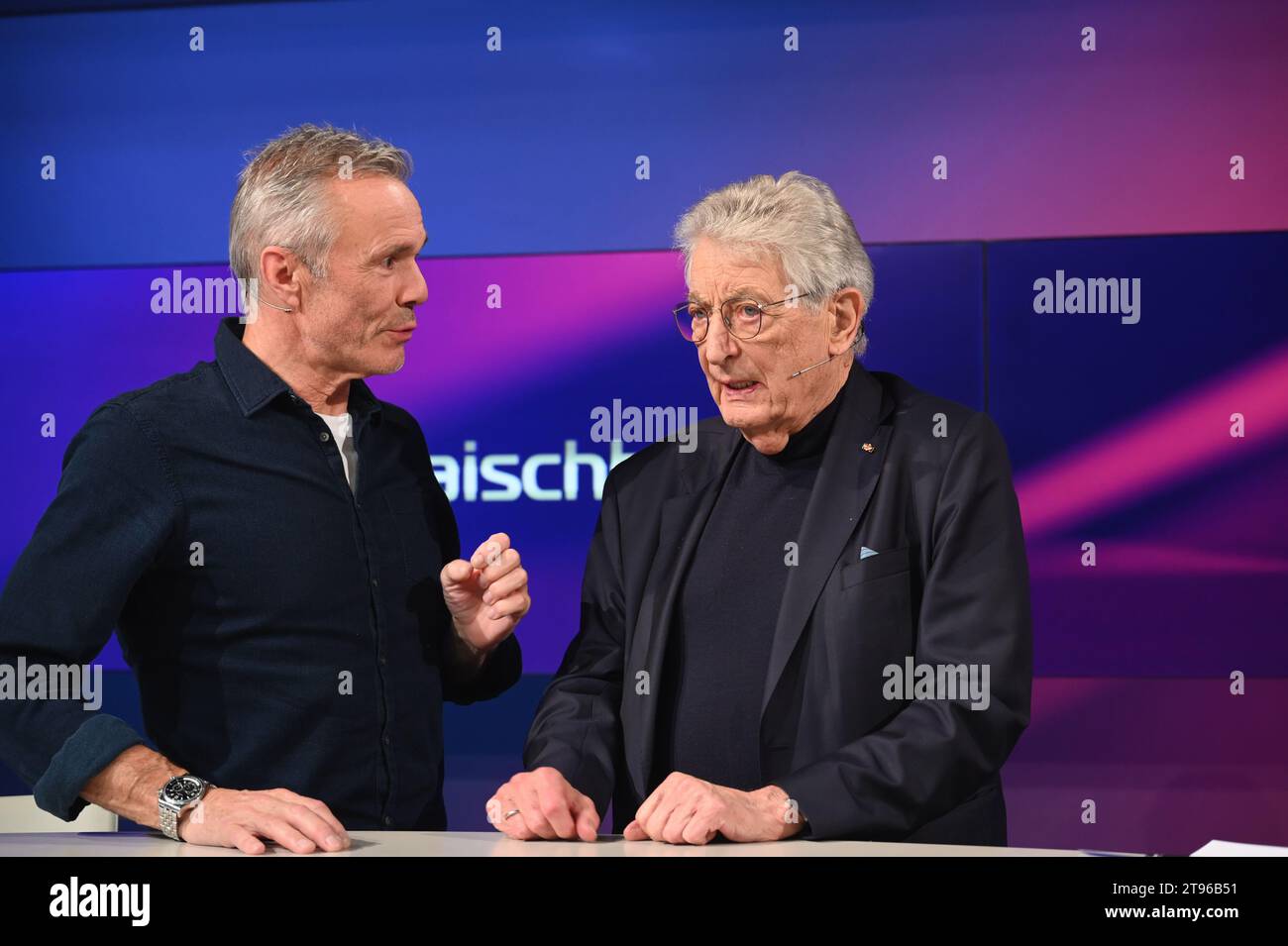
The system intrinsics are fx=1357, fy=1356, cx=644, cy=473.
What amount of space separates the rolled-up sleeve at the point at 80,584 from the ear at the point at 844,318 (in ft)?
3.61

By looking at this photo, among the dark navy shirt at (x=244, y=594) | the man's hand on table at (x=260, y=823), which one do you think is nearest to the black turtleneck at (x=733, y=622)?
the dark navy shirt at (x=244, y=594)

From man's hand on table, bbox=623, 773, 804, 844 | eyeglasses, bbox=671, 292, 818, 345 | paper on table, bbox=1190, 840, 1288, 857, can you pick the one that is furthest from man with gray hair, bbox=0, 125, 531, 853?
paper on table, bbox=1190, 840, 1288, 857

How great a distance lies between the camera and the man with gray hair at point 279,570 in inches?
76.3

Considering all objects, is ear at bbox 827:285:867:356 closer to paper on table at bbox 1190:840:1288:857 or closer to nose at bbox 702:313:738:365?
nose at bbox 702:313:738:365

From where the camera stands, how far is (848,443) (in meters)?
2.26

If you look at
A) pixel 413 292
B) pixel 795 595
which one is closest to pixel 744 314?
pixel 795 595

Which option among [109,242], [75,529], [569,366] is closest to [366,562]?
[75,529]

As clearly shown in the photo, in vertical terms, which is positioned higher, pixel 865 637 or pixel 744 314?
pixel 744 314

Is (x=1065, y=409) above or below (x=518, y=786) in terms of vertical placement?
above

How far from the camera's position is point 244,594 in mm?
2127

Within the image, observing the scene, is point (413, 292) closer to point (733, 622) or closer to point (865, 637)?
point (733, 622)

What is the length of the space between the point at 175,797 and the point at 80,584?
38cm

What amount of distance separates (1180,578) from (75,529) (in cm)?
302

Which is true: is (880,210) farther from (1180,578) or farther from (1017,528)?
(1017,528)
